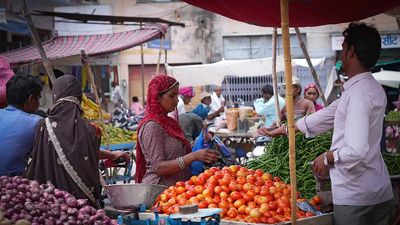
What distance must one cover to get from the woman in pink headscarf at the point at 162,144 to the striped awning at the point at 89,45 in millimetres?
5275

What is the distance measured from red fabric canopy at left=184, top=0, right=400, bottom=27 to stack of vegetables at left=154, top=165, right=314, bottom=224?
4.03ft

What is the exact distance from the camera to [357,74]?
370 cm

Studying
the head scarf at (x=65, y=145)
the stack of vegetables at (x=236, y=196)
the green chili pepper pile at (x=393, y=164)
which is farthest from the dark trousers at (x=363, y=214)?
the head scarf at (x=65, y=145)

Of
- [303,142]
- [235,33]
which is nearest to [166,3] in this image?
[235,33]

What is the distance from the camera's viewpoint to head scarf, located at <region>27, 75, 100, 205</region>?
167 inches

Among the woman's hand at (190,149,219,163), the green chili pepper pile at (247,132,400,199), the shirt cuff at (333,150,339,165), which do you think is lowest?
the green chili pepper pile at (247,132,400,199)

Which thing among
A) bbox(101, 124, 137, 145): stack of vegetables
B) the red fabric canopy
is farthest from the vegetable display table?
the red fabric canopy

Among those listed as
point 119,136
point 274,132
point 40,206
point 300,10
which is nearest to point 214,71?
point 119,136

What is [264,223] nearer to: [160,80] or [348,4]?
[160,80]

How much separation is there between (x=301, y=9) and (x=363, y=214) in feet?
5.96

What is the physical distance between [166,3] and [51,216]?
22.3 metres

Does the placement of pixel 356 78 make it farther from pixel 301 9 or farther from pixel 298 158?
pixel 298 158

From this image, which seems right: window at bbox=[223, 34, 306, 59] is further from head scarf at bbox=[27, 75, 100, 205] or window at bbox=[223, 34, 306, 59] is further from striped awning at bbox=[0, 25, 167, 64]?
head scarf at bbox=[27, 75, 100, 205]

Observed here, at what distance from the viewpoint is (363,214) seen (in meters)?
3.67
